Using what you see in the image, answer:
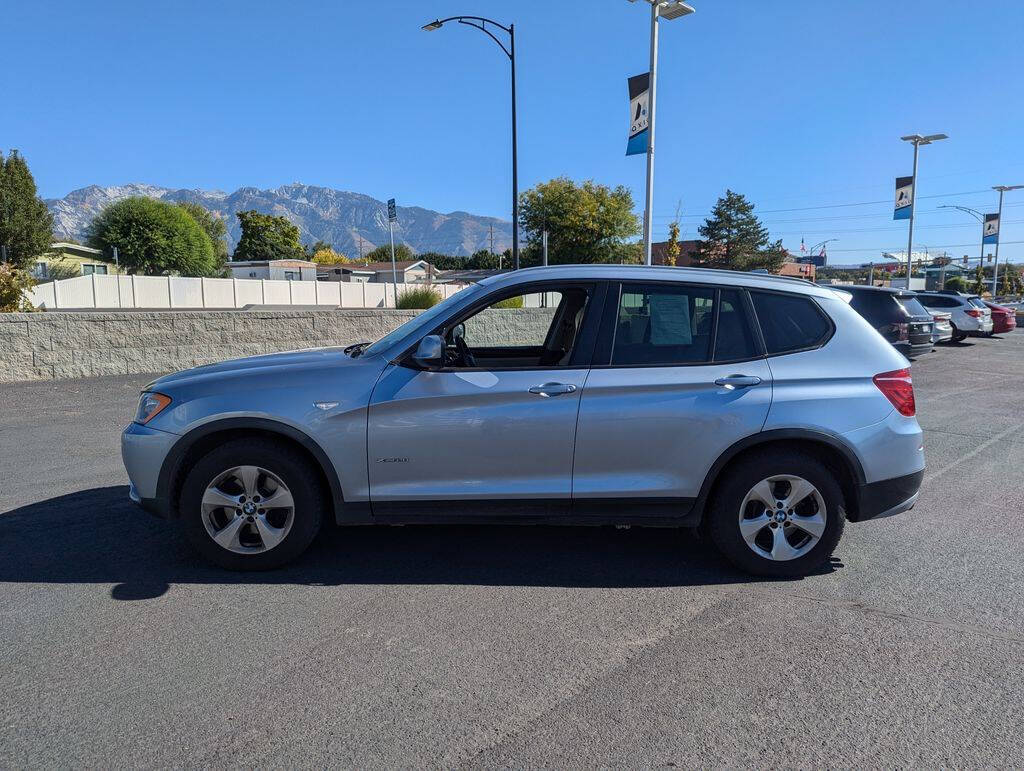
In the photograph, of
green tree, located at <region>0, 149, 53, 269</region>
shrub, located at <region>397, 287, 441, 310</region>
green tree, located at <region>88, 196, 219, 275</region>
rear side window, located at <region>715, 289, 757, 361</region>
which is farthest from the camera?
green tree, located at <region>88, 196, 219, 275</region>

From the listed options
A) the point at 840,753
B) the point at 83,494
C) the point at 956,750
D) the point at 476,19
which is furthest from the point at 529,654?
the point at 476,19

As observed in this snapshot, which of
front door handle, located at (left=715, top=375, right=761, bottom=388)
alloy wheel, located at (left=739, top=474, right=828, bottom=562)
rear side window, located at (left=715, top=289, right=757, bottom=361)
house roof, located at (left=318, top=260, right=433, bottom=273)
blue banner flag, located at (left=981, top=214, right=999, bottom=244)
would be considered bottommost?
alloy wheel, located at (left=739, top=474, right=828, bottom=562)

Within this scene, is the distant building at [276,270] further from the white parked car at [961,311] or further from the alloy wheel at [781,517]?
the alloy wheel at [781,517]

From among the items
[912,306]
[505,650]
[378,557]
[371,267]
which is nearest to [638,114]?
[912,306]

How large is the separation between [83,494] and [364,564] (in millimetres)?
2801

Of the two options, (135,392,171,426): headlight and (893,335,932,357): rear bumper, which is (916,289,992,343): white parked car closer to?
(893,335,932,357): rear bumper

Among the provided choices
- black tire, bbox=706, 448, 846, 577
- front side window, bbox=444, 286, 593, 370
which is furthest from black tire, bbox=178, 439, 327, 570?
black tire, bbox=706, 448, 846, 577

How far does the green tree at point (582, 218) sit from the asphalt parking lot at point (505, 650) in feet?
157

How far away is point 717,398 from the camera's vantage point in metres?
3.95

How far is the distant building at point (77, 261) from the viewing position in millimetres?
45906

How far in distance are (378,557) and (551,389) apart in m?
1.54

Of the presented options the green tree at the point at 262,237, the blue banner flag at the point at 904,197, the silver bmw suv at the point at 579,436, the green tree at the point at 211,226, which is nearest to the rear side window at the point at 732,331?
the silver bmw suv at the point at 579,436

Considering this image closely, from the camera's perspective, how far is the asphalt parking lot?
262 centimetres

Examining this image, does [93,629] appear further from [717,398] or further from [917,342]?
[917,342]
